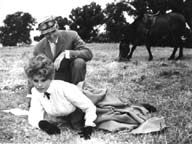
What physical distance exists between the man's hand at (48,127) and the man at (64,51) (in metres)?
1.20

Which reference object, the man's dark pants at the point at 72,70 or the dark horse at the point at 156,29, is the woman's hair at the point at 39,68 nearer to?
the man's dark pants at the point at 72,70

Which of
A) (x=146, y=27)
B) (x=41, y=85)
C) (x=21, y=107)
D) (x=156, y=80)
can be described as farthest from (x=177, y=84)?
(x=146, y=27)

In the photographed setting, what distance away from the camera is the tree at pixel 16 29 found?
130 feet

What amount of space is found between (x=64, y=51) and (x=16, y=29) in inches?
1464

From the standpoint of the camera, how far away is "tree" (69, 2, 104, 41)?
2898 centimetres

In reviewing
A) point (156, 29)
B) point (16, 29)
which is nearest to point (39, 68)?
point (156, 29)

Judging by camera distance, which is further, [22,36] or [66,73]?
[22,36]

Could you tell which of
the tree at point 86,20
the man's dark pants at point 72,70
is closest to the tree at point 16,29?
the tree at point 86,20

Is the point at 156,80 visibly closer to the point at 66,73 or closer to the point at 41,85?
the point at 66,73

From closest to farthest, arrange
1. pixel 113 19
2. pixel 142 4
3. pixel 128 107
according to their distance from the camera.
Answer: pixel 128 107 < pixel 142 4 < pixel 113 19

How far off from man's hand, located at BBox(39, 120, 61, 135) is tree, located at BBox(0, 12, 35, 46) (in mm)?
35959

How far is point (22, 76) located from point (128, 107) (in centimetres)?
456

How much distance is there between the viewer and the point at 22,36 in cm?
4100

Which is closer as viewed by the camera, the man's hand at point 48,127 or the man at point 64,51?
the man's hand at point 48,127
